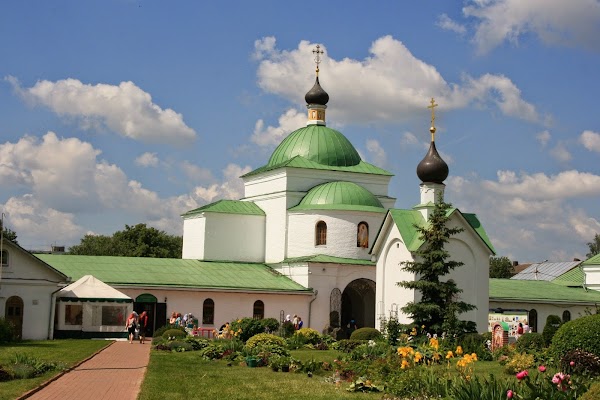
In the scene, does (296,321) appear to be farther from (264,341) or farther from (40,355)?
(40,355)

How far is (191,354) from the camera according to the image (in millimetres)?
30078

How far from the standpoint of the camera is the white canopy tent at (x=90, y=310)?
133 feet

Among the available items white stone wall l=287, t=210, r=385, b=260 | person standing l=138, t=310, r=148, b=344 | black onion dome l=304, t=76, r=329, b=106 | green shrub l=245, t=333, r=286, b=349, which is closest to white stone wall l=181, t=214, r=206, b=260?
white stone wall l=287, t=210, r=385, b=260

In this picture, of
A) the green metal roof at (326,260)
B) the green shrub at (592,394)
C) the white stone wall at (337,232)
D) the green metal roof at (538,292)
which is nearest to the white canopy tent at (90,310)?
the green metal roof at (326,260)

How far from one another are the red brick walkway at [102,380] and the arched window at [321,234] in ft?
74.2

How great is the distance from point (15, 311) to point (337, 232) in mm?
18991

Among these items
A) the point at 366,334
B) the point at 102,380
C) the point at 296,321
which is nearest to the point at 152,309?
the point at 296,321

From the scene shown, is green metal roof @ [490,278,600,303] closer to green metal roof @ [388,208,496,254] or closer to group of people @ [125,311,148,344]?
green metal roof @ [388,208,496,254]

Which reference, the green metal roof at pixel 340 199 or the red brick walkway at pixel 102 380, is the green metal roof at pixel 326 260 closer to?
the green metal roof at pixel 340 199

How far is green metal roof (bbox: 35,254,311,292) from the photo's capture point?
45.7m

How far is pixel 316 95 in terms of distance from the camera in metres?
56.9

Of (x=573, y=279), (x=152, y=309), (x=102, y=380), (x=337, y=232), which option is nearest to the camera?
(x=102, y=380)

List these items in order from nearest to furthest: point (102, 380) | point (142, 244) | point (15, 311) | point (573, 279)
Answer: point (102, 380) < point (15, 311) < point (573, 279) < point (142, 244)

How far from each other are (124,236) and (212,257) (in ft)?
96.0
